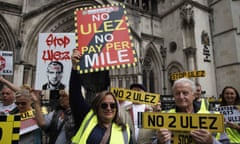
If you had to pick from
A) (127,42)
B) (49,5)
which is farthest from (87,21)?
(49,5)

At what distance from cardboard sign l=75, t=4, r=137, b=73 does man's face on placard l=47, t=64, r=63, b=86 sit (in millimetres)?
1470

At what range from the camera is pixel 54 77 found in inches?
179

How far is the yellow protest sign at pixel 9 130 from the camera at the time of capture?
80.7 inches

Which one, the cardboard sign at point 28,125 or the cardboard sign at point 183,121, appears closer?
the cardboard sign at point 183,121

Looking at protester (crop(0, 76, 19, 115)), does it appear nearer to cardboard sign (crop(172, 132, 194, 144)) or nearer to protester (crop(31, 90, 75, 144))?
protester (crop(31, 90, 75, 144))

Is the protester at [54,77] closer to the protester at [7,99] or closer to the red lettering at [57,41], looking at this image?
the red lettering at [57,41]

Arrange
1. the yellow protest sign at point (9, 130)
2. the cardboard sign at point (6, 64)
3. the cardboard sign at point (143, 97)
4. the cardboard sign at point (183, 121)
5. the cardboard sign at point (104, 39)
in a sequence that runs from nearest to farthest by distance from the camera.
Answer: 1. the cardboard sign at point (183, 121)
2. the yellow protest sign at point (9, 130)
3. the cardboard sign at point (104, 39)
4. the cardboard sign at point (143, 97)
5. the cardboard sign at point (6, 64)

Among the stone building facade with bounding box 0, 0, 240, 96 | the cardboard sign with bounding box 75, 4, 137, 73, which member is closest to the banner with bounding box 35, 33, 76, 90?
the cardboard sign with bounding box 75, 4, 137, 73

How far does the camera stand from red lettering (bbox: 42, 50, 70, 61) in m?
4.67

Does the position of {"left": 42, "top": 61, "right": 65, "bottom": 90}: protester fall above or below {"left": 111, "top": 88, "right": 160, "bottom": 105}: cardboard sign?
above

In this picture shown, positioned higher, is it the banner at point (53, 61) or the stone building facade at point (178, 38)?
the stone building facade at point (178, 38)

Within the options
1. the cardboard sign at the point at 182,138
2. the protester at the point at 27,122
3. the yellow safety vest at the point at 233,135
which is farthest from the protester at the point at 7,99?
the yellow safety vest at the point at 233,135

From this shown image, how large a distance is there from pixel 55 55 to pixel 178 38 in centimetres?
1240

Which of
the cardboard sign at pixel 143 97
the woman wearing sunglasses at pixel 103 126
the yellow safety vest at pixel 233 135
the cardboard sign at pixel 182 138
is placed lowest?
the yellow safety vest at pixel 233 135
